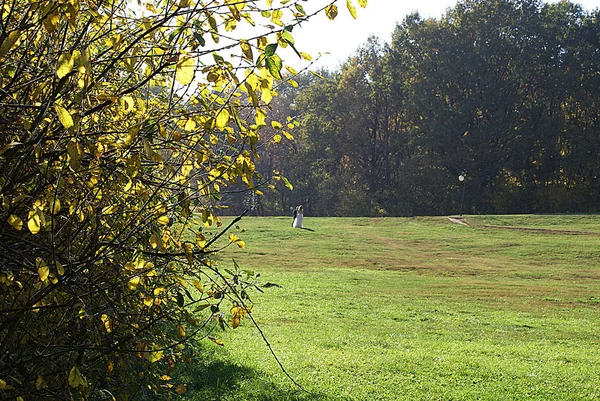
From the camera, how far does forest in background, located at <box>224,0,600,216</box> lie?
49.0m

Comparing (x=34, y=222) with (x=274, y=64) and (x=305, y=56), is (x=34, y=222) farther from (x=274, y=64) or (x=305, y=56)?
(x=305, y=56)

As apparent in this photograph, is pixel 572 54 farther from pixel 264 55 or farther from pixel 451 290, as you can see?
pixel 264 55

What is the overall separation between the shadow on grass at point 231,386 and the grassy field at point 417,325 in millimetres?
17

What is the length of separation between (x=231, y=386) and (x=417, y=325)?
5.44 m

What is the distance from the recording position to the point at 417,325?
10.9 metres

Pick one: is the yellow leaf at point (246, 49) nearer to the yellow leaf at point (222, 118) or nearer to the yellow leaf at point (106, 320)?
the yellow leaf at point (222, 118)

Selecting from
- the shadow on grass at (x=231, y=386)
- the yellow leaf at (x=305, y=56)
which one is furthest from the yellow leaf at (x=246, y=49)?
the shadow on grass at (x=231, y=386)

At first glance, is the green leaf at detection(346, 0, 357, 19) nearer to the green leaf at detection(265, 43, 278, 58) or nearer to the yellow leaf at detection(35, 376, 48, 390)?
the green leaf at detection(265, 43, 278, 58)

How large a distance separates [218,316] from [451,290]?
13.4 metres

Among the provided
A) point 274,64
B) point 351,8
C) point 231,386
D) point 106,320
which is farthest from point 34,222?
point 231,386

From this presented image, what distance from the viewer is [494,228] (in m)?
32.9

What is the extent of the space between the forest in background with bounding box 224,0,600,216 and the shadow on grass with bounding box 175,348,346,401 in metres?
39.1

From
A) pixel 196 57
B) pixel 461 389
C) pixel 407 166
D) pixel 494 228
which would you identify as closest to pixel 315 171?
pixel 407 166

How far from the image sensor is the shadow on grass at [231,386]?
5812mm
